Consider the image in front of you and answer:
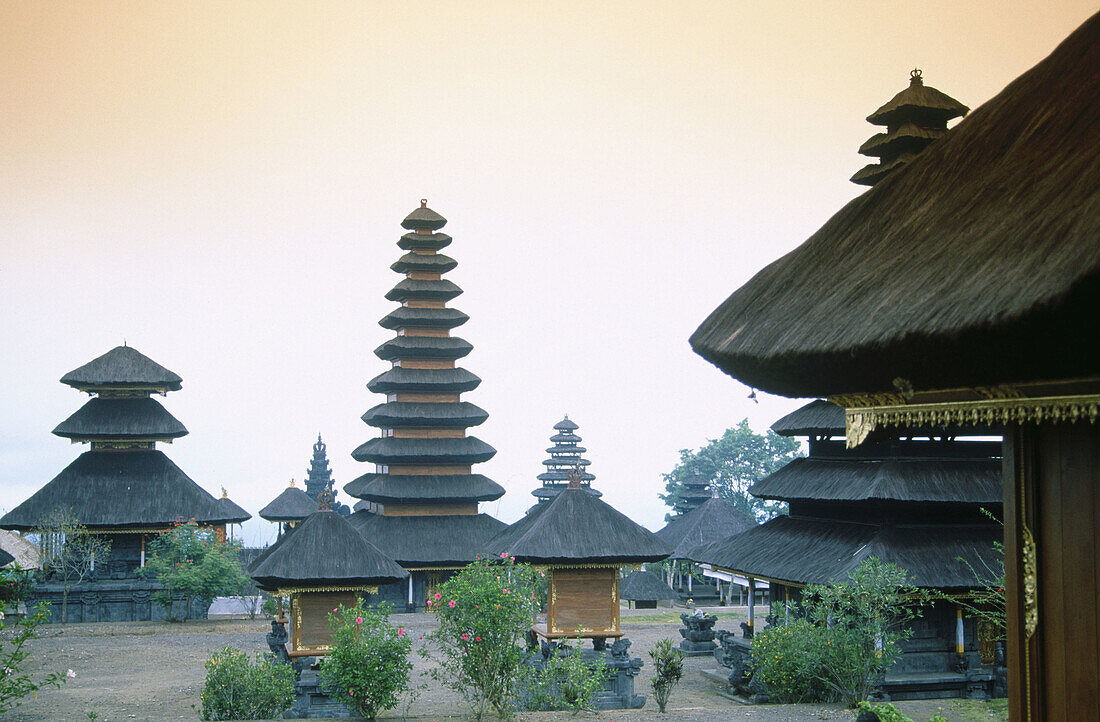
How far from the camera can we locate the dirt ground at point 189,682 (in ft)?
52.4

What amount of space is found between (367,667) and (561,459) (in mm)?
38123

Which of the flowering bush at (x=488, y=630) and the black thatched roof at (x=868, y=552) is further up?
the black thatched roof at (x=868, y=552)

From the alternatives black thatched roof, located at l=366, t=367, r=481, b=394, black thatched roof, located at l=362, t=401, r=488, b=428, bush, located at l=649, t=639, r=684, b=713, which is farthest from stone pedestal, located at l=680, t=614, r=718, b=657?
black thatched roof, located at l=366, t=367, r=481, b=394

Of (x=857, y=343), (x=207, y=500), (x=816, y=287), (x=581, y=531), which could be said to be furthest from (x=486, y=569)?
(x=207, y=500)

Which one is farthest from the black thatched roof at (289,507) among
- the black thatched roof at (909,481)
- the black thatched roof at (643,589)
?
the black thatched roof at (909,481)

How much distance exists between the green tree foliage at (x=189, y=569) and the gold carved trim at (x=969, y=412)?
1084 inches

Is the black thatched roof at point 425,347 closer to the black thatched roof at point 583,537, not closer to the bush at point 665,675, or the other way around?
the black thatched roof at point 583,537

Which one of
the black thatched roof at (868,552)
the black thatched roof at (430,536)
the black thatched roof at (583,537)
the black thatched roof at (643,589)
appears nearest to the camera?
the black thatched roof at (868,552)

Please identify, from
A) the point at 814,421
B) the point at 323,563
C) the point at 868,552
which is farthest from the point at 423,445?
the point at 868,552

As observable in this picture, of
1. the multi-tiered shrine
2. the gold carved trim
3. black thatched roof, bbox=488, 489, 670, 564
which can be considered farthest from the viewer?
the multi-tiered shrine

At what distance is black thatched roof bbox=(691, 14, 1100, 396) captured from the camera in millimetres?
4094

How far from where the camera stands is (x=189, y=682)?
20984 millimetres

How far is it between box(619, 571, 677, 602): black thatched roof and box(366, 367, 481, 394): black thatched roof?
29.9 feet

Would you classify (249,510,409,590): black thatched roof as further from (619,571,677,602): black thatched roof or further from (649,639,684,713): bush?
(619,571,677,602): black thatched roof
